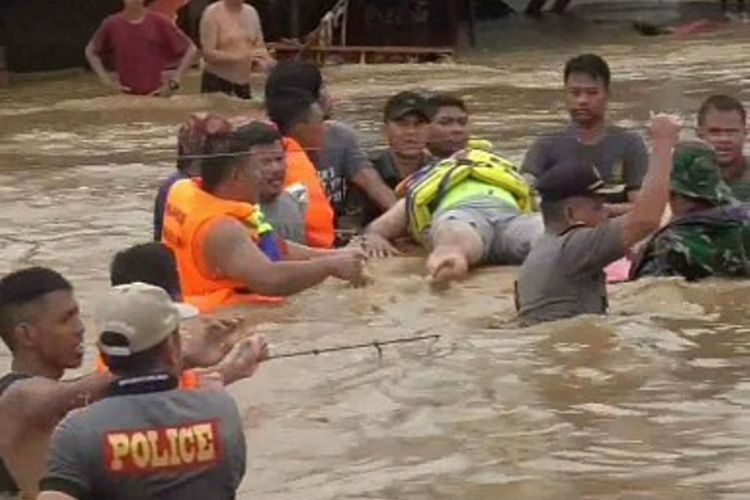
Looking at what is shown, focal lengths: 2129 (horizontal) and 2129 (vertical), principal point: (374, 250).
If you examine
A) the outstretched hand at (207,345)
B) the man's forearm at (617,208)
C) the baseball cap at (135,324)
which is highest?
the baseball cap at (135,324)

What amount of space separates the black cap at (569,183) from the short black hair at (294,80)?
2859 mm

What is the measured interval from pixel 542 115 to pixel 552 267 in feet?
31.5

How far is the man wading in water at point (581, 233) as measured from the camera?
8039 millimetres

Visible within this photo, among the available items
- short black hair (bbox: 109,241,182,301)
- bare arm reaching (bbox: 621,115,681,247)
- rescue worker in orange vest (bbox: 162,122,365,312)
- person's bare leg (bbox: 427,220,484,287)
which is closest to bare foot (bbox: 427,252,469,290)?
person's bare leg (bbox: 427,220,484,287)

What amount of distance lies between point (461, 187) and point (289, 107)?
1004mm

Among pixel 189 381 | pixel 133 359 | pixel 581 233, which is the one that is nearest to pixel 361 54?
pixel 581 233

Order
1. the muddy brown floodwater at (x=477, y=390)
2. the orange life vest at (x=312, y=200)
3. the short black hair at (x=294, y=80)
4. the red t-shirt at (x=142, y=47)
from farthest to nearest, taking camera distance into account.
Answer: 1. the red t-shirt at (x=142, y=47)
2. the short black hair at (x=294, y=80)
3. the orange life vest at (x=312, y=200)
4. the muddy brown floodwater at (x=477, y=390)

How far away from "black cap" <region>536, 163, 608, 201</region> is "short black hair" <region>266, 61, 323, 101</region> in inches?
113

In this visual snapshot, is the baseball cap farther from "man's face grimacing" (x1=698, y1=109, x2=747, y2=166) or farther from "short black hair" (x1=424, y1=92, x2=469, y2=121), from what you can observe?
"short black hair" (x1=424, y1=92, x2=469, y2=121)

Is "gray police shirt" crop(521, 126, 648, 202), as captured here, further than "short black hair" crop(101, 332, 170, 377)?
Yes

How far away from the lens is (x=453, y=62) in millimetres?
24672

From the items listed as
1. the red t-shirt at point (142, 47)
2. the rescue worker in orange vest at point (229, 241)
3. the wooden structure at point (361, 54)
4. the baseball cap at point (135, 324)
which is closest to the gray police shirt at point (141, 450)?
the baseball cap at point (135, 324)

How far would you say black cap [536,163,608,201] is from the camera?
8.10 meters

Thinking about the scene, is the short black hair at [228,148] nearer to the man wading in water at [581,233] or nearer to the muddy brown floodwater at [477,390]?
the muddy brown floodwater at [477,390]
